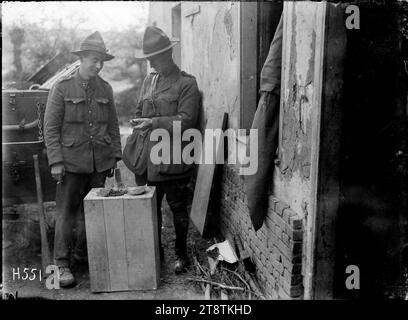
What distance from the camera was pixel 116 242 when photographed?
11.5ft

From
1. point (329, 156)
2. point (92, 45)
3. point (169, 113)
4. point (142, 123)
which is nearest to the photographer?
point (329, 156)

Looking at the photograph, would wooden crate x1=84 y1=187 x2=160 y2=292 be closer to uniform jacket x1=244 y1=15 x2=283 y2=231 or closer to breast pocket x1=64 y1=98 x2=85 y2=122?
breast pocket x1=64 y1=98 x2=85 y2=122

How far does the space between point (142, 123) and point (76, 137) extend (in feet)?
2.04

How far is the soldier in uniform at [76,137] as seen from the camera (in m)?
3.76

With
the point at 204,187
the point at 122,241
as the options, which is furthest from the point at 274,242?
the point at 204,187

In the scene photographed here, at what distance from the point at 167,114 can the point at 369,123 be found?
6.97ft

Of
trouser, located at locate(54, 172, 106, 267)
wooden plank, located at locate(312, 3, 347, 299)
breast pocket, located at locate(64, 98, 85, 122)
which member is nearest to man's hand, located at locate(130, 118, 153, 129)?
breast pocket, located at locate(64, 98, 85, 122)

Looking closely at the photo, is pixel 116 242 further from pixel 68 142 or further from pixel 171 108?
pixel 171 108

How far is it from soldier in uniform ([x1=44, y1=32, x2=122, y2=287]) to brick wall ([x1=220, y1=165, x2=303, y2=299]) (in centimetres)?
134

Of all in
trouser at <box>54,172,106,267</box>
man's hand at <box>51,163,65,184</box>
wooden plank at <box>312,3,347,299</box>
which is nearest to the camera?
wooden plank at <box>312,3,347,299</box>

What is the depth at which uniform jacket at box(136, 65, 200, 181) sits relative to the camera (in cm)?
397

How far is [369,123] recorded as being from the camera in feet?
8.00

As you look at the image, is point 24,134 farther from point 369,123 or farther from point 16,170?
point 369,123

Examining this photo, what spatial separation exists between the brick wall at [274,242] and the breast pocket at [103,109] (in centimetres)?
138
